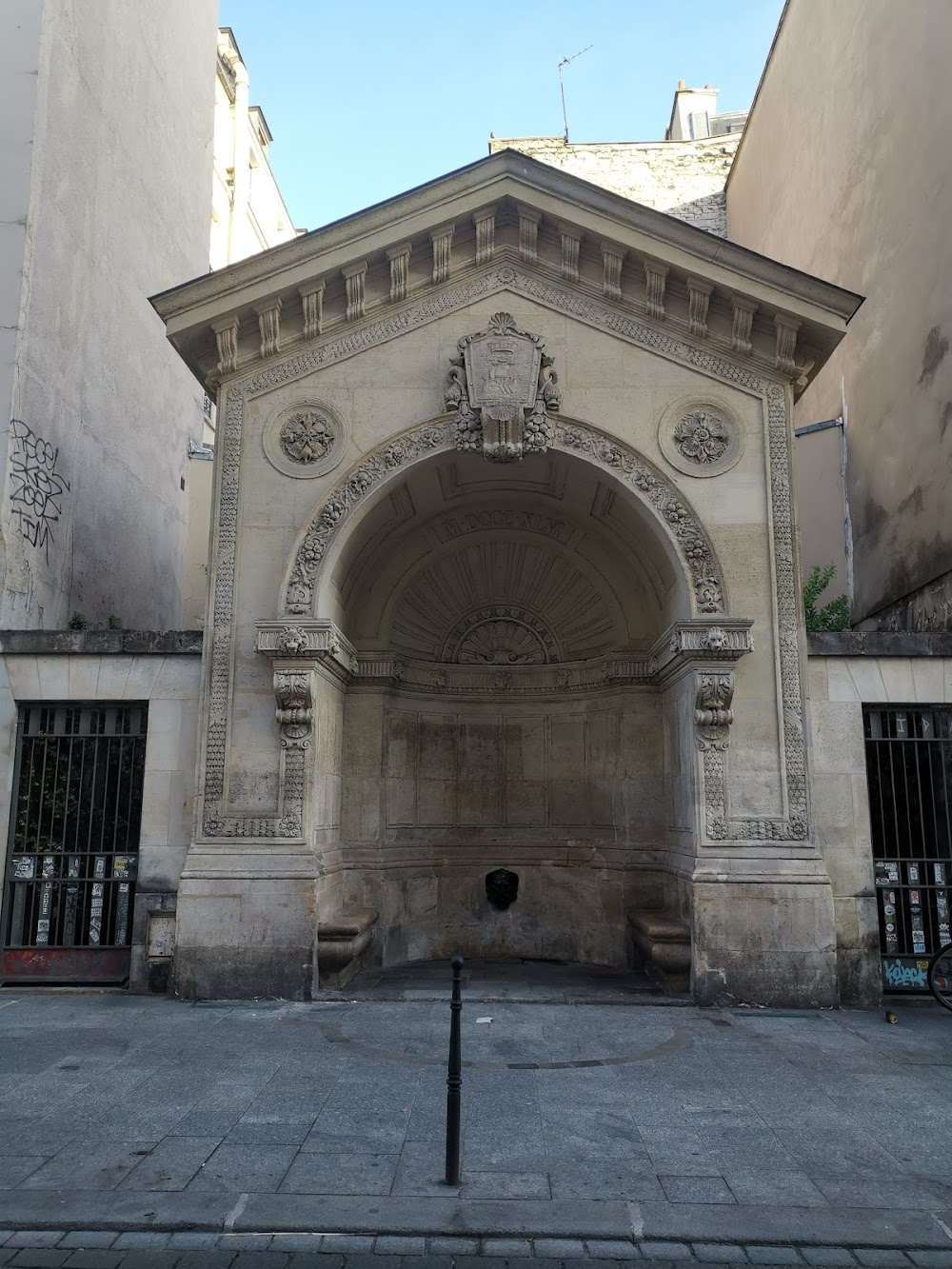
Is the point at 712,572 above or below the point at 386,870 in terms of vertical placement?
above

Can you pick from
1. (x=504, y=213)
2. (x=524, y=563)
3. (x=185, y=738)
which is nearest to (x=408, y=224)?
(x=504, y=213)

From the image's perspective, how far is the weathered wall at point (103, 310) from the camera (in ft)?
42.7

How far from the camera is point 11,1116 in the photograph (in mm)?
6715

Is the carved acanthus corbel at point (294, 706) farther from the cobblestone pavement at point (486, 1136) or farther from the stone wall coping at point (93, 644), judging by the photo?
the cobblestone pavement at point (486, 1136)

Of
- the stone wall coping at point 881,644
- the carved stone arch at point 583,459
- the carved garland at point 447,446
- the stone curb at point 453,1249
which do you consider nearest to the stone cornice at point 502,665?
the carved stone arch at point 583,459

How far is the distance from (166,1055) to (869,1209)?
565 cm

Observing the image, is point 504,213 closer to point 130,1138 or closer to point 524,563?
point 524,563

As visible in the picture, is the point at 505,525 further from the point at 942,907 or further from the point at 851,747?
the point at 942,907

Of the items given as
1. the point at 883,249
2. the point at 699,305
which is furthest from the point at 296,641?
the point at 883,249

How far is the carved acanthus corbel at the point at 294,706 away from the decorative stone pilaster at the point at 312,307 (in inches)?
166

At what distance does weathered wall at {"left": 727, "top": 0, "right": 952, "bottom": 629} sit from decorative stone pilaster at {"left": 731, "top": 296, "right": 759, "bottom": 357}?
4.26m

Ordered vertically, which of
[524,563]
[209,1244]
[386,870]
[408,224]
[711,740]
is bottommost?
[209,1244]

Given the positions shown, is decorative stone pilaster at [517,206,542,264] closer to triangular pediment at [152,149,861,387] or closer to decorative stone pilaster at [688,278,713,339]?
triangular pediment at [152,149,861,387]

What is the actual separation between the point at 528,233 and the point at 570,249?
0.55 m
